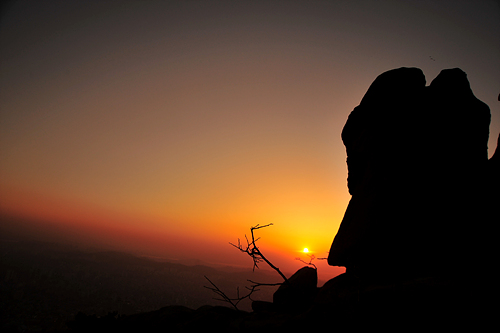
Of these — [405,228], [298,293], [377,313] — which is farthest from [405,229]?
[298,293]

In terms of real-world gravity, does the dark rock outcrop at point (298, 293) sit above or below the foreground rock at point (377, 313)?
below

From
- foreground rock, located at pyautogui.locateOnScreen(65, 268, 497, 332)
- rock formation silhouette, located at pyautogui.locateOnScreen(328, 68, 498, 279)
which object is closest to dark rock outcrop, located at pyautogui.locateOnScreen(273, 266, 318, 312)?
foreground rock, located at pyautogui.locateOnScreen(65, 268, 497, 332)

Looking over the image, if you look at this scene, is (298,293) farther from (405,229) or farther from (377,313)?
(405,229)

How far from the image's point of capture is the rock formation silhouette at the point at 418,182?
7.29 metres

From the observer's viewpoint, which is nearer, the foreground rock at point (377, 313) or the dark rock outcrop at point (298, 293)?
the foreground rock at point (377, 313)

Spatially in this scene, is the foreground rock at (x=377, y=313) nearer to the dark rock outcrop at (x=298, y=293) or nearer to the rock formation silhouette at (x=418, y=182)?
the rock formation silhouette at (x=418, y=182)

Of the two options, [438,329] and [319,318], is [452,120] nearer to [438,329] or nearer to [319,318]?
[438,329]

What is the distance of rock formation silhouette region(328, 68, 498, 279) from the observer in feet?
23.9

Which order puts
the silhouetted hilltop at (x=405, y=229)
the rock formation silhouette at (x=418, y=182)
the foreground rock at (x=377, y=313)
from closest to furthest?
the foreground rock at (x=377, y=313) < the silhouetted hilltop at (x=405, y=229) < the rock formation silhouette at (x=418, y=182)

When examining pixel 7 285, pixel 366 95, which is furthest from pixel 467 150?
pixel 7 285

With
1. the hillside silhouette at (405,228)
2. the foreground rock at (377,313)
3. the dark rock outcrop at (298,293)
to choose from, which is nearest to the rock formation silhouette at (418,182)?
the hillside silhouette at (405,228)

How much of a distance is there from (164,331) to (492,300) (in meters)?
10.6

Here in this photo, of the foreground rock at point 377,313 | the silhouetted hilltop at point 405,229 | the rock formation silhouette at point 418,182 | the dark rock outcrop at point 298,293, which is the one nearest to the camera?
the foreground rock at point 377,313

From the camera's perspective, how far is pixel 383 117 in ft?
32.4
